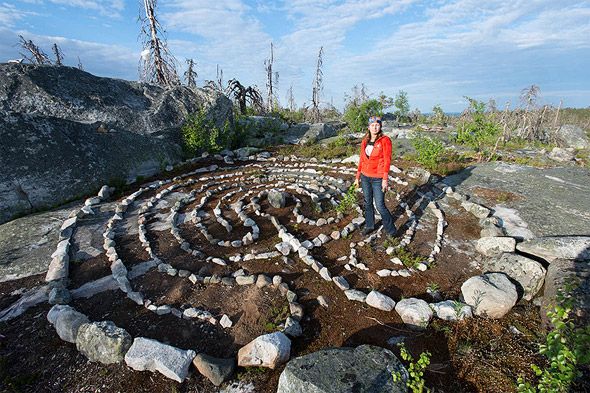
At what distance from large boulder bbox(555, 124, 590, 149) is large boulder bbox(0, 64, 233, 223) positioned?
32.1 meters

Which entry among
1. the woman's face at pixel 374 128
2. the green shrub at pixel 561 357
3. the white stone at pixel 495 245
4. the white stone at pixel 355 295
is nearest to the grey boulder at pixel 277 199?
the woman's face at pixel 374 128

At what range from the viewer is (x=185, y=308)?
530 centimetres

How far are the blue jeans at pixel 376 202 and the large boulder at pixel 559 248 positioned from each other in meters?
2.56

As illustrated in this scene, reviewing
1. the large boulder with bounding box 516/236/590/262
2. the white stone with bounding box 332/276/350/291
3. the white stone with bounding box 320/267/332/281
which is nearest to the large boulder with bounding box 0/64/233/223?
the white stone with bounding box 320/267/332/281

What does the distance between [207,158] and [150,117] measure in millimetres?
2662

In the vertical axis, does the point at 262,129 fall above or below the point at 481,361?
above

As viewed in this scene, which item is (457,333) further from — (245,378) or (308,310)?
(245,378)

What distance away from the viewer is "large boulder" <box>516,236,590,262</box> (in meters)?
6.01

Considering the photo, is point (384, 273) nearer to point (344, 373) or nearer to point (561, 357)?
point (344, 373)

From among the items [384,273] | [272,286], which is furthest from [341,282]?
[272,286]

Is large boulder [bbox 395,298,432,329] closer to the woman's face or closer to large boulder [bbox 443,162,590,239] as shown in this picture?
the woman's face

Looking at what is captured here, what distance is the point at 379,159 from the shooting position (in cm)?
691

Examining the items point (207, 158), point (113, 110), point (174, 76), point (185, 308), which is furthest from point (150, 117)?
point (185, 308)

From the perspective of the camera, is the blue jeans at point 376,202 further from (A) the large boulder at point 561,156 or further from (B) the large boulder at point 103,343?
(A) the large boulder at point 561,156
